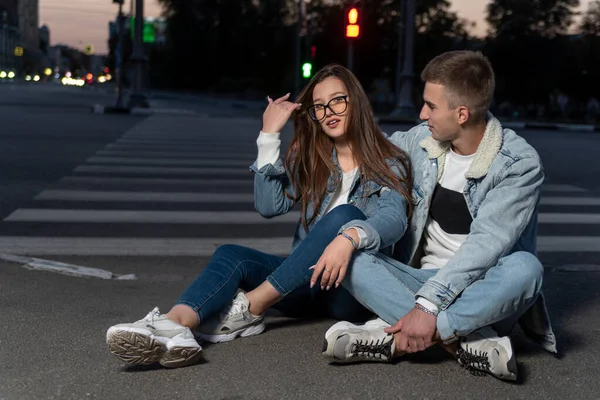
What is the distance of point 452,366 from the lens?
3688mm

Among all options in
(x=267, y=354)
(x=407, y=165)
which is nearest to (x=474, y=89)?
(x=407, y=165)

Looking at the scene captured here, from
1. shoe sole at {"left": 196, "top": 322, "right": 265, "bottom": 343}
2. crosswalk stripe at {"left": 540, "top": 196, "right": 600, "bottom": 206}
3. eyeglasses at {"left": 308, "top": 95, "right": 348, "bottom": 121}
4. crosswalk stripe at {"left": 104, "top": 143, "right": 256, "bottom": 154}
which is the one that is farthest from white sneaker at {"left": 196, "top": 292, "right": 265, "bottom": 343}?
crosswalk stripe at {"left": 104, "top": 143, "right": 256, "bottom": 154}

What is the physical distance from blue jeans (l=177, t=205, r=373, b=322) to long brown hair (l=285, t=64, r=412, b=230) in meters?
0.22

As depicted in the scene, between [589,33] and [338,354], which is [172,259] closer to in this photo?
[338,354]

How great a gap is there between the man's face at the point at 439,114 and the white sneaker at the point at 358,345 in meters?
0.82

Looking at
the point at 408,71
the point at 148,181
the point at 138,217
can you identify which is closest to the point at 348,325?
the point at 138,217

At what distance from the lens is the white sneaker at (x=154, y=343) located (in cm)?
334

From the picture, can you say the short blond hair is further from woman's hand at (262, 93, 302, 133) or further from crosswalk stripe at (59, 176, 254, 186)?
crosswalk stripe at (59, 176, 254, 186)

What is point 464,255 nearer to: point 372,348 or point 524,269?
point 524,269

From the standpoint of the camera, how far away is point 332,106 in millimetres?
3969

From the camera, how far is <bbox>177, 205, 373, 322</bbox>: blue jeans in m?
3.71

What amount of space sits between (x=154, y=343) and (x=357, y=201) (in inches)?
44.2

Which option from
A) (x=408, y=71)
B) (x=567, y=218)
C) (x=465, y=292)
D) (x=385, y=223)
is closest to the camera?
(x=465, y=292)

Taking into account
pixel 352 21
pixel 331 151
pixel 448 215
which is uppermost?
pixel 352 21
